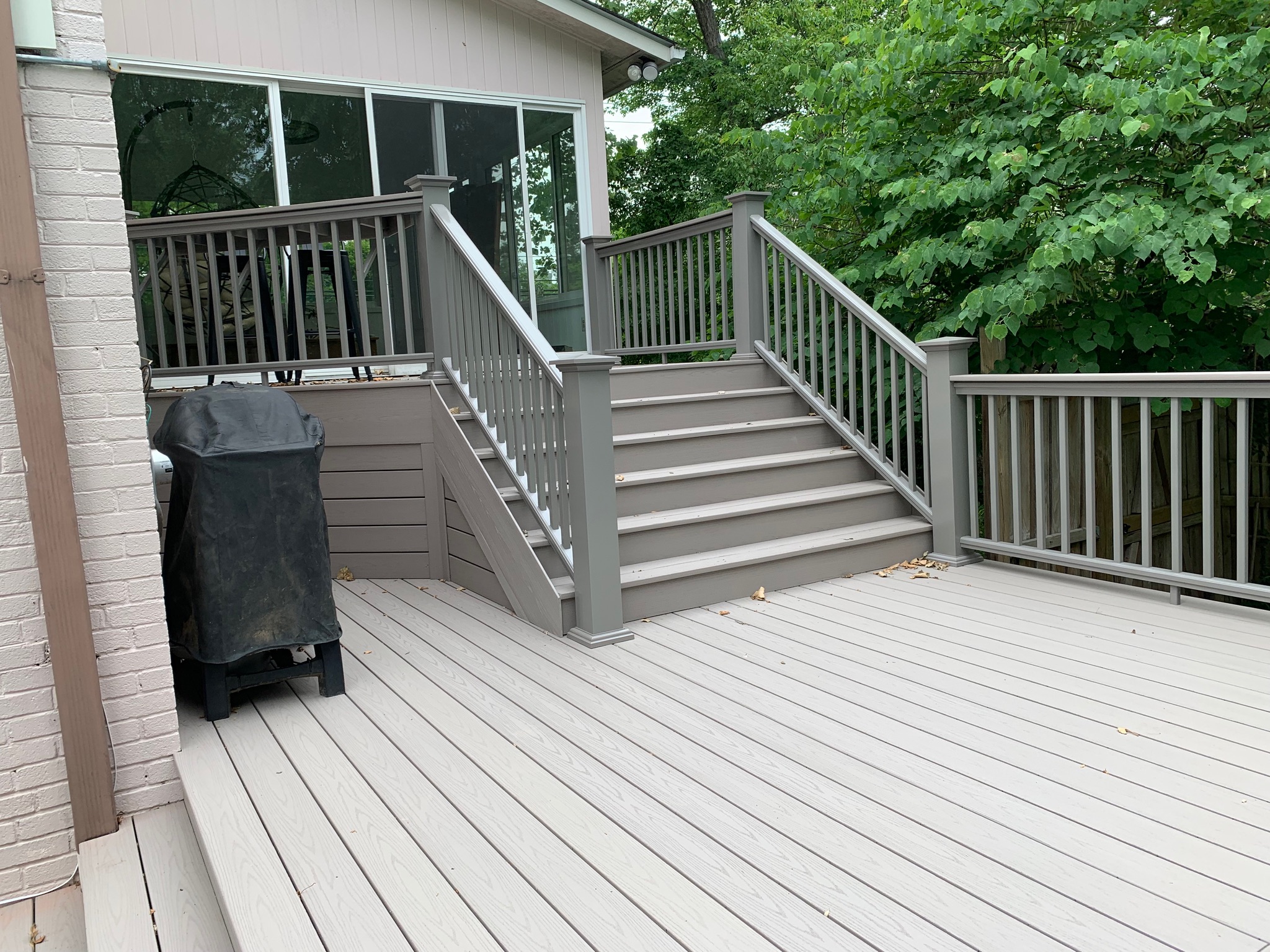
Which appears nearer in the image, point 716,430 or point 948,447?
point 948,447

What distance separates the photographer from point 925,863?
187 cm

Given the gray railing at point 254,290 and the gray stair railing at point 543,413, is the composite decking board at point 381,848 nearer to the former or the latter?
the gray stair railing at point 543,413

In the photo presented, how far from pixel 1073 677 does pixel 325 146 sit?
559 centimetres

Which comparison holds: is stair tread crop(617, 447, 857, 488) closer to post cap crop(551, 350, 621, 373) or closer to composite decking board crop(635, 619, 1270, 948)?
post cap crop(551, 350, 621, 373)

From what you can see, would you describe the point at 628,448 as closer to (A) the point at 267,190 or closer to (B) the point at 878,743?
(B) the point at 878,743

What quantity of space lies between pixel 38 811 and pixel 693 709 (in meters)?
1.71

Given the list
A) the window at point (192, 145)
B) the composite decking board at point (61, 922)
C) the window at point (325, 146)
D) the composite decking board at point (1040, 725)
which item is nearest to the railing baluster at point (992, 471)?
the composite decking board at point (1040, 725)

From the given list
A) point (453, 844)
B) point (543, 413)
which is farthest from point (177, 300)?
point (453, 844)

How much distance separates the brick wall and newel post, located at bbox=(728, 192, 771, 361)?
11.3 feet

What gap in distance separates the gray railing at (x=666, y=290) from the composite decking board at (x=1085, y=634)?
1.97m

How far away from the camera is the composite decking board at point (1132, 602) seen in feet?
10.5

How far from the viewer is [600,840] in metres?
2.03

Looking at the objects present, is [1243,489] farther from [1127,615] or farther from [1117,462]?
[1127,615]

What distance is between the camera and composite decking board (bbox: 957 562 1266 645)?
10.5 feet
